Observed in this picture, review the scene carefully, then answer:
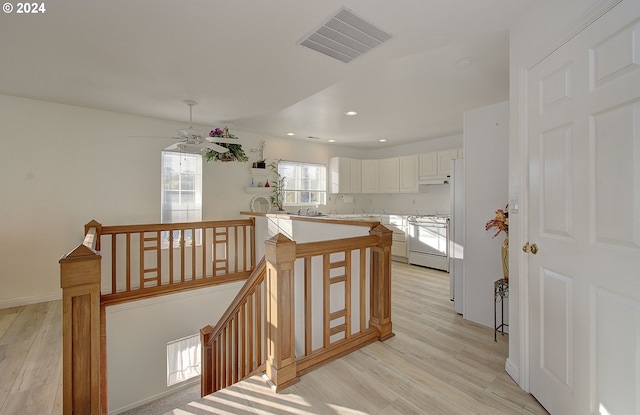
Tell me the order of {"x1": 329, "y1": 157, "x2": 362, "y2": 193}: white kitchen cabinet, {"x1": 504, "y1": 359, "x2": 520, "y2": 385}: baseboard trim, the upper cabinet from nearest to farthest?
{"x1": 504, "y1": 359, "x2": 520, "y2": 385}: baseboard trim → the upper cabinet → {"x1": 329, "y1": 157, "x2": 362, "y2": 193}: white kitchen cabinet

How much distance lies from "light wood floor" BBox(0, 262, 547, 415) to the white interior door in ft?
1.19

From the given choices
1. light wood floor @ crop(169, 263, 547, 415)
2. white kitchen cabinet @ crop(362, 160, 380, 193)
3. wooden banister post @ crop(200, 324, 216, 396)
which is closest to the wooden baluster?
light wood floor @ crop(169, 263, 547, 415)

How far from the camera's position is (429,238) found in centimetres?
550

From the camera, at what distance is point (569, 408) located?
57.8 inches

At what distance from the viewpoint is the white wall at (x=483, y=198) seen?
275 centimetres

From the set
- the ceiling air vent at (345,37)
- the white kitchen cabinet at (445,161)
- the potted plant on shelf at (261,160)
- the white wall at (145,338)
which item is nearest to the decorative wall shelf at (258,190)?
the potted plant on shelf at (261,160)

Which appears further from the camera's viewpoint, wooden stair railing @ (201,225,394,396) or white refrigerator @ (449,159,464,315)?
white refrigerator @ (449,159,464,315)

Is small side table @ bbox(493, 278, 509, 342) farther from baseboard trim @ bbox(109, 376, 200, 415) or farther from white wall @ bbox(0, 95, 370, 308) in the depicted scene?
white wall @ bbox(0, 95, 370, 308)

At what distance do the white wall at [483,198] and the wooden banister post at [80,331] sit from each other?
3.19 metres

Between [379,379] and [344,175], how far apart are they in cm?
543

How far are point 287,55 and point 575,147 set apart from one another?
87.9 inches

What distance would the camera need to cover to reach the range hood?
5.77 metres

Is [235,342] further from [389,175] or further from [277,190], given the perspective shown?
[389,175]

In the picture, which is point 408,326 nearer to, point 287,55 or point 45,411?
point 287,55
